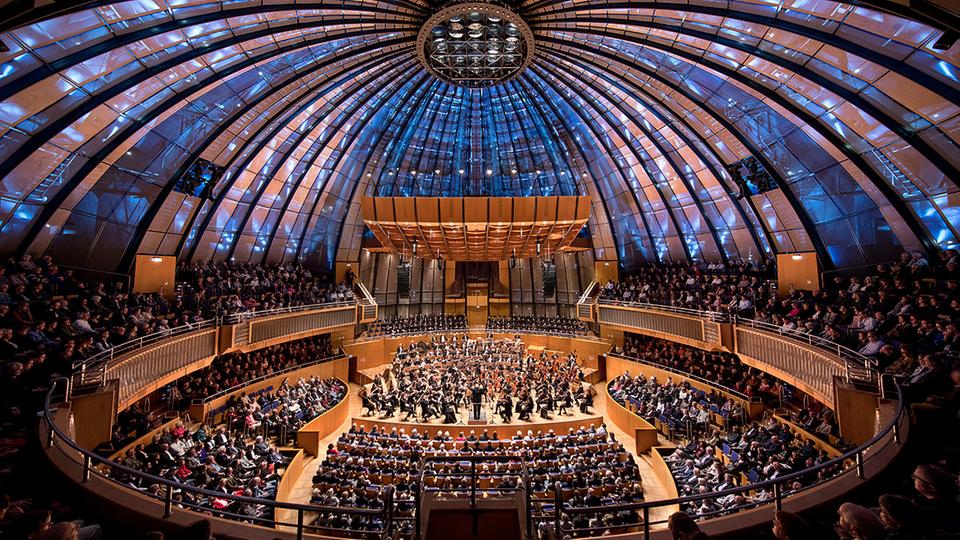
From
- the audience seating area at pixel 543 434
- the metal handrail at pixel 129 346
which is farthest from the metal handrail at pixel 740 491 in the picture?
the metal handrail at pixel 129 346

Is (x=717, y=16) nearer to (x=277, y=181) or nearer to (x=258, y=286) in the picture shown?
(x=277, y=181)

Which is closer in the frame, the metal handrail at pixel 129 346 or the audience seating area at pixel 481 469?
the metal handrail at pixel 129 346

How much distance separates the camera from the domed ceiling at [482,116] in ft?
40.2

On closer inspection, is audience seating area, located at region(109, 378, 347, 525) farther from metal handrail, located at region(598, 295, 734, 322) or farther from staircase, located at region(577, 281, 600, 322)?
staircase, located at region(577, 281, 600, 322)

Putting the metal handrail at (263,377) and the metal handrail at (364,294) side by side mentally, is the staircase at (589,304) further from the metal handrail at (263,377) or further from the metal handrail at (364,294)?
the metal handrail at (263,377)

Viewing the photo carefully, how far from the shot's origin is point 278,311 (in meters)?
21.9

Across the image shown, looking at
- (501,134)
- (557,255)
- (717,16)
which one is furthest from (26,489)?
(557,255)

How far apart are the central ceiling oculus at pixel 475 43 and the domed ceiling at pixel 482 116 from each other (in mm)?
116

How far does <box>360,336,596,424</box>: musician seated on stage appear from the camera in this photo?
64.3ft

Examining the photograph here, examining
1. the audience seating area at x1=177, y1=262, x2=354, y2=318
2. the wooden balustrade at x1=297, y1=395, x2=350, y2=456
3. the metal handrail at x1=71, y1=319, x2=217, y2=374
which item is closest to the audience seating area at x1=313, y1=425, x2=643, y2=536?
the wooden balustrade at x1=297, y1=395, x2=350, y2=456

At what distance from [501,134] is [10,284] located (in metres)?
26.6

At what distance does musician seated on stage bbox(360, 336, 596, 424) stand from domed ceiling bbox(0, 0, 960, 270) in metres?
12.6

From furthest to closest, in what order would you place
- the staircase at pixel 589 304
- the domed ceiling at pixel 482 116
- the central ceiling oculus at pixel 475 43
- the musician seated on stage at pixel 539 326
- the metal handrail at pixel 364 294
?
the musician seated on stage at pixel 539 326 → the metal handrail at pixel 364 294 → the staircase at pixel 589 304 → the central ceiling oculus at pixel 475 43 → the domed ceiling at pixel 482 116

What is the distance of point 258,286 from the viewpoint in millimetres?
24484
